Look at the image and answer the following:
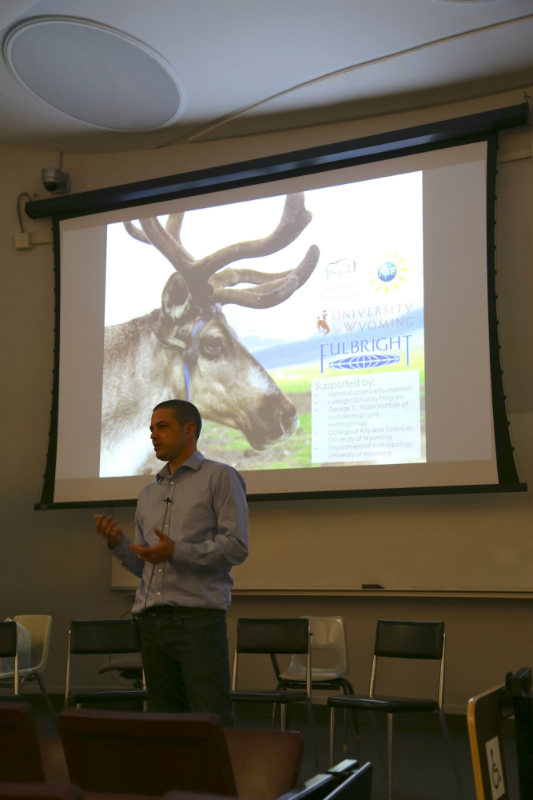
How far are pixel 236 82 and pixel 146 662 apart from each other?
169 inches

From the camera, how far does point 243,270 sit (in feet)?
17.6

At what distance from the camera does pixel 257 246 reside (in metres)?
5.36

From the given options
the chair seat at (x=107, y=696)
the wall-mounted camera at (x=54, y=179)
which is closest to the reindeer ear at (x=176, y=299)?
the wall-mounted camera at (x=54, y=179)

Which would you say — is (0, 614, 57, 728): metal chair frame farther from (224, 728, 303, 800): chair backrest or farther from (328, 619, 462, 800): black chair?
(224, 728, 303, 800): chair backrest

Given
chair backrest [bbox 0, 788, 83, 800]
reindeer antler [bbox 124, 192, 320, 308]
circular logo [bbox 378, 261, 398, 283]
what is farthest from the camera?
reindeer antler [bbox 124, 192, 320, 308]

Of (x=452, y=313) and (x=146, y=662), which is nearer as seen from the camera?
(x=146, y=662)

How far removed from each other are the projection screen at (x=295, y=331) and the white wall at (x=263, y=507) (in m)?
0.32

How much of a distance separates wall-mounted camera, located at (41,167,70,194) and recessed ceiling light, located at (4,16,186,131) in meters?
0.54

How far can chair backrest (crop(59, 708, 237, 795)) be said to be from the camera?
105cm

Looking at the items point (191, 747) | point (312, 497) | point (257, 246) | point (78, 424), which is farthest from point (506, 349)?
point (191, 747)

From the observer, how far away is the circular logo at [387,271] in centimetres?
490

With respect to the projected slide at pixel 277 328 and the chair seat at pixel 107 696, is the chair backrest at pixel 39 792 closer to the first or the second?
the chair seat at pixel 107 696

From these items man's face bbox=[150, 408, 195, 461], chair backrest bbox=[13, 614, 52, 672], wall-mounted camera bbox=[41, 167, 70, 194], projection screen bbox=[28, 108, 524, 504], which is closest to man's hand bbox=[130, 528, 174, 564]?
man's face bbox=[150, 408, 195, 461]

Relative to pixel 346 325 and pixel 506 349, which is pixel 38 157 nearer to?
pixel 346 325
